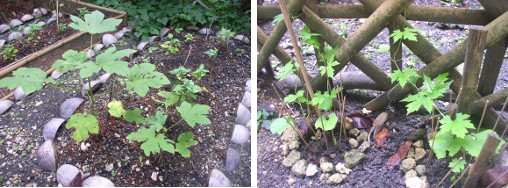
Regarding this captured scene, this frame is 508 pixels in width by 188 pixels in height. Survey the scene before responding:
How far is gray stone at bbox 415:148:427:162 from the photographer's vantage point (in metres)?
1.26

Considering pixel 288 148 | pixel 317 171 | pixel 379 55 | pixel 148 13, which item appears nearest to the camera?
pixel 317 171

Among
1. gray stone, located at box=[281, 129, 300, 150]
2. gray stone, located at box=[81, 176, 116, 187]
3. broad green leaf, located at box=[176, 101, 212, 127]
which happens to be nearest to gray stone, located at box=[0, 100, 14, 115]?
gray stone, located at box=[81, 176, 116, 187]

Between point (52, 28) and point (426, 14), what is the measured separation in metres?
2.13

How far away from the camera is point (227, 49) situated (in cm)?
201

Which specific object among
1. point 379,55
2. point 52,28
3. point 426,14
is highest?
point 426,14

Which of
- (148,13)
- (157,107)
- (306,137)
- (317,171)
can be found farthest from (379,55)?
(148,13)

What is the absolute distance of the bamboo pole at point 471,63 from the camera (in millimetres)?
916

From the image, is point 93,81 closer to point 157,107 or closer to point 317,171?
point 157,107

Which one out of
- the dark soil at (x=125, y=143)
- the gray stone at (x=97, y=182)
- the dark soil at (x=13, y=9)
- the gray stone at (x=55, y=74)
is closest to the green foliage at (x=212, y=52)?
the dark soil at (x=125, y=143)

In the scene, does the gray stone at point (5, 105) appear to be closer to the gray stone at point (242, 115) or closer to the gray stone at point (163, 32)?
the gray stone at point (163, 32)

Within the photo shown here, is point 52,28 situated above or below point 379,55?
below

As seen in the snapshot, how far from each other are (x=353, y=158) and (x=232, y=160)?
0.46 metres

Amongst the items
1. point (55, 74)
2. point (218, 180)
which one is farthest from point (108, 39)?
point (218, 180)

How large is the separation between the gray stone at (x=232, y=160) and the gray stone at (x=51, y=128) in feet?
2.16
